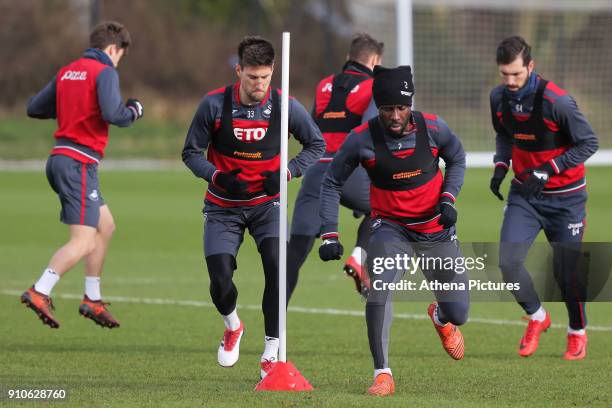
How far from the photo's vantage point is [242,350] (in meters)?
10.1

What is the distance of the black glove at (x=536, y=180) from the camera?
9.51 m

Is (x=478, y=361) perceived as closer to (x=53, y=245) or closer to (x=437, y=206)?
(x=437, y=206)

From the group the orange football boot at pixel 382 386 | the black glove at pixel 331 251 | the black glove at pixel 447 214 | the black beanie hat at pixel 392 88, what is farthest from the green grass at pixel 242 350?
the black beanie hat at pixel 392 88

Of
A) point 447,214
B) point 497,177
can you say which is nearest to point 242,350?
point 497,177

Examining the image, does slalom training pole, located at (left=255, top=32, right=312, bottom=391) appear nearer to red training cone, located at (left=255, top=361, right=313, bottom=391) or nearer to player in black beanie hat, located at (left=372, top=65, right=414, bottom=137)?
red training cone, located at (left=255, top=361, right=313, bottom=391)

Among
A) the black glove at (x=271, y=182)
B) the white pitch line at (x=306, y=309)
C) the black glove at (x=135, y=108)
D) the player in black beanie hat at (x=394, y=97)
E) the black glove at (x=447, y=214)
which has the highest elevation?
the player in black beanie hat at (x=394, y=97)

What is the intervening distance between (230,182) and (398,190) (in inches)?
42.6

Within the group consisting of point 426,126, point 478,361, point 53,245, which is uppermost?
point 426,126

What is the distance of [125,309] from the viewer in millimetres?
12344

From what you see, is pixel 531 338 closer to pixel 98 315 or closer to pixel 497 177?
pixel 497 177

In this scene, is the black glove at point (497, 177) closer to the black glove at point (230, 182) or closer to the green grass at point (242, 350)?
the green grass at point (242, 350)

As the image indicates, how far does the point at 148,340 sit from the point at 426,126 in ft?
11.2

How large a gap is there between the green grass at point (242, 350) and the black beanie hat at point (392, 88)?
176 cm

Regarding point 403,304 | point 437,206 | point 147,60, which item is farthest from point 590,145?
point 147,60
